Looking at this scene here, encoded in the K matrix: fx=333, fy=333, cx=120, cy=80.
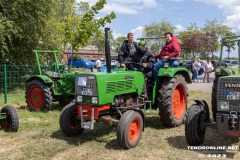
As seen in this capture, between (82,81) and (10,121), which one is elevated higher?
(82,81)

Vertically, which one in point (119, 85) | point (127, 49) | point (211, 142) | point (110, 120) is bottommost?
point (211, 142)

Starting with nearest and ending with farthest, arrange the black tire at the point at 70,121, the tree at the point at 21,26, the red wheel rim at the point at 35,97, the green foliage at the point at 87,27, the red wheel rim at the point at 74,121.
Result: the black tire at the point at 70,121, the red wheel rim at the point at 74,121, the red wheel rim at the point at 35,97, the tree at the point at 21,26, the green foliage at the point at 87,27

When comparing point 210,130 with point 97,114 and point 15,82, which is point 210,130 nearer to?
point 97,114

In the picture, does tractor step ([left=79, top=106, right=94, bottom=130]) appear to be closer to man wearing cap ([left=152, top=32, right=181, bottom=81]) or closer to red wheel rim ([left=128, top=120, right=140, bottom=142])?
red wheel rim ([left=128, top=120, right=140, bottom=142])

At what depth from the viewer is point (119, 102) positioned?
6.15 m

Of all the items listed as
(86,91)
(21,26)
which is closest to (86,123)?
(86,91)

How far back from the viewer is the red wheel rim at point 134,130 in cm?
572

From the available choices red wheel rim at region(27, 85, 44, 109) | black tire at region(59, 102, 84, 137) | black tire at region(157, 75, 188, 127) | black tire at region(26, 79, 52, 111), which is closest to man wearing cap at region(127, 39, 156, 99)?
black tire at region(157, 75, 188, 127)

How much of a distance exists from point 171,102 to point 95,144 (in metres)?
1.95

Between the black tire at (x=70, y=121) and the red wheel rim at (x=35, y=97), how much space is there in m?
3.11

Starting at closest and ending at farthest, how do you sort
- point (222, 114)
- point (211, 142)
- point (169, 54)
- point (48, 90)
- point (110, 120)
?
1. point (222, 114)
2. point (110, 120)
3. point (211, 142)
4. point (169, 54)
5. point (48, 90)

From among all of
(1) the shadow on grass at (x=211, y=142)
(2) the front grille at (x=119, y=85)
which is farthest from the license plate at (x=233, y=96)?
(2) the front grille at (x=119, y=85)

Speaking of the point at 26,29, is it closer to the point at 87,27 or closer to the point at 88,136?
the point at 87,27

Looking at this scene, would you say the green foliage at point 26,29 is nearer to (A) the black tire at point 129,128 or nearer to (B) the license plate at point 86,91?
(B) the license plate at point 86,91
